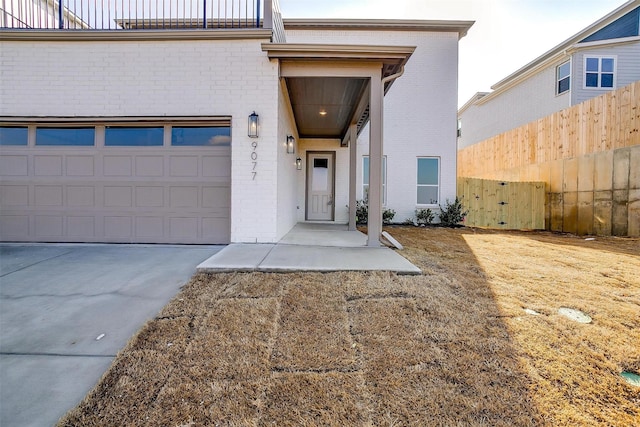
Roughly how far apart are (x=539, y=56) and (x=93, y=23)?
15.9 meters

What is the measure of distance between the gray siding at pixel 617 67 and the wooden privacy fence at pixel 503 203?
4.83 m

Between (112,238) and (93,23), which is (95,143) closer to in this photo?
(112,238)

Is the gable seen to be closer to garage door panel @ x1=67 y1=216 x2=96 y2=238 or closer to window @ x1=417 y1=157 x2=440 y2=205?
window @ x1=417 y1=157 x2=440 y2=205

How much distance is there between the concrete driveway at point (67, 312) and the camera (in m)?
1.58

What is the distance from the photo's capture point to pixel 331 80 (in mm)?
5133

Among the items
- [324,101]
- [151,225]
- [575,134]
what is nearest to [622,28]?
[575,134]

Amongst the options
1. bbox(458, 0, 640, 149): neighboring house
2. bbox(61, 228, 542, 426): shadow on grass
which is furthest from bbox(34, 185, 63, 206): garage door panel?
bbox(458, 0, 640, 149): neighboring house

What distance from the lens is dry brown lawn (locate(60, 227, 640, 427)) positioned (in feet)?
4.59

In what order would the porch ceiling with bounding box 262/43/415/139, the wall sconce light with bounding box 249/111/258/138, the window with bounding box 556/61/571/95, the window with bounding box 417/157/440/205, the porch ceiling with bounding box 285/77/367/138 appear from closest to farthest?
the porch ceiling with bounding box 262/43/415/139, the wall sconce light with bounding box 249/111/258/138, the porch ceiling with bounding box 285/77/367/138, the window with bounding box 417/157/440/205, the window with bounding box 556/61/571/95

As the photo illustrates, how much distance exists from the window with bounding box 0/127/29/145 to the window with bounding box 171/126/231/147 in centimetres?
258

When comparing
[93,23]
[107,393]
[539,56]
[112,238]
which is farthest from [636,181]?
[93,23]

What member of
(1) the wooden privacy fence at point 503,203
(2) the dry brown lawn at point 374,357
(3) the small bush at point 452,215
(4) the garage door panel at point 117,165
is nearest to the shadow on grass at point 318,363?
(2) the dry brown lawn at point 374,357

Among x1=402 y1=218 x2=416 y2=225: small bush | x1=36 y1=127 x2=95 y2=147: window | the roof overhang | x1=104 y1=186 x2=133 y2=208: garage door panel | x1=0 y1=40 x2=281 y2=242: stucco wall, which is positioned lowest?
x1=402 y1=218 x2=416 y2=225: small bush

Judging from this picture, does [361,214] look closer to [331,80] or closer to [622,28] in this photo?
[331,80]
